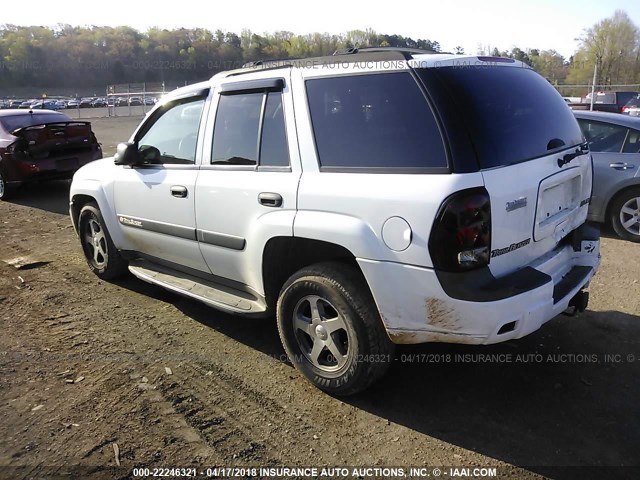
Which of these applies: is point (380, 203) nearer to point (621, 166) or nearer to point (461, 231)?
point (461, 231)

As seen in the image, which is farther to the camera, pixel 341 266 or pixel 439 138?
pixel 341 266

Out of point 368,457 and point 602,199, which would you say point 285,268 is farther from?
point 602,199

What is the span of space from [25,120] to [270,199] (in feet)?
28.3

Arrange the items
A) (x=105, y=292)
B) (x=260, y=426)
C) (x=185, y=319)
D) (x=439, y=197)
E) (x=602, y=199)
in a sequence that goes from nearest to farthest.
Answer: (x=439, y=197) < (x=260, y=426) < (x=185, y=319) < (x=105, y=292) < (x=602, y=199)

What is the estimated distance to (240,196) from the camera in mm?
3482

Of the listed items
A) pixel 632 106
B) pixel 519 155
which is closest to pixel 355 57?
pixel 519 155

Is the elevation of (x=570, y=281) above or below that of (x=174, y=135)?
below

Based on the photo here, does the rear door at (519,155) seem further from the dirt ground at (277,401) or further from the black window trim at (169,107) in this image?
the black window trim at (169,107)

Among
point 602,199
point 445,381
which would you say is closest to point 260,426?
point 445,381

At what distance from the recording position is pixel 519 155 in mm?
2828

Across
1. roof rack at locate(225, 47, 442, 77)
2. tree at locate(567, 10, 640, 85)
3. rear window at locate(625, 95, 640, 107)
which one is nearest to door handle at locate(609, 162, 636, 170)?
roof rack at locate(225, 47, 442, 77)

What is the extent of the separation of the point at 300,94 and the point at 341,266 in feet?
3.68

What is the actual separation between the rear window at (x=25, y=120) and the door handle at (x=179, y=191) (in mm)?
7171

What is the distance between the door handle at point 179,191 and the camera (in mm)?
3934
